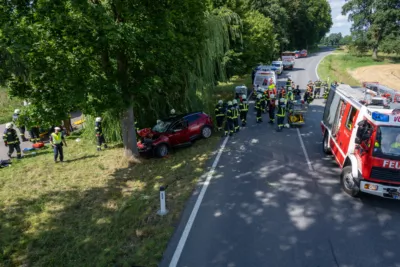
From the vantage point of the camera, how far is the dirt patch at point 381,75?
1344 inches

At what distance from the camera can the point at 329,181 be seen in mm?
8758

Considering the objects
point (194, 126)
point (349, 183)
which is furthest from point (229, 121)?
point (349, 183)

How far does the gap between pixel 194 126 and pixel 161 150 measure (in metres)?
2.07

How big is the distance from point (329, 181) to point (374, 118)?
2.52m

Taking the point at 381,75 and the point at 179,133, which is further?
the point at 381,75

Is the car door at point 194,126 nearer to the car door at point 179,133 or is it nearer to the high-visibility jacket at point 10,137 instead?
the car door at point 179,133

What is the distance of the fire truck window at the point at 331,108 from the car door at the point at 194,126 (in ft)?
17.9

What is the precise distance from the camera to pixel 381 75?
38.2m

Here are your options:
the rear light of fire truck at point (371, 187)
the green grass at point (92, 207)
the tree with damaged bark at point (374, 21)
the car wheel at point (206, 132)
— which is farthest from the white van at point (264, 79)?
the tree with damaged bark at point (374, 21)

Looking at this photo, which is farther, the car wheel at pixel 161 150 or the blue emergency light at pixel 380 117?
the car wheel at pixel 161 150

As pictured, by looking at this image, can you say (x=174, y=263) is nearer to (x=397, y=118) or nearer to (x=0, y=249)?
(x=0, y=249)

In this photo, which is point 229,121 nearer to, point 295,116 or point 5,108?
point 295,116

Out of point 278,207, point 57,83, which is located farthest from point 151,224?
point 57,83

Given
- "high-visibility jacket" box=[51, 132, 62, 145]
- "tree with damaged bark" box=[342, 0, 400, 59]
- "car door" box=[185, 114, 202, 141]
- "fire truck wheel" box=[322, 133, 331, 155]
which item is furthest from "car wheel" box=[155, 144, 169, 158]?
"tree with damaged bark" box=[342, 0, 400, 59]
